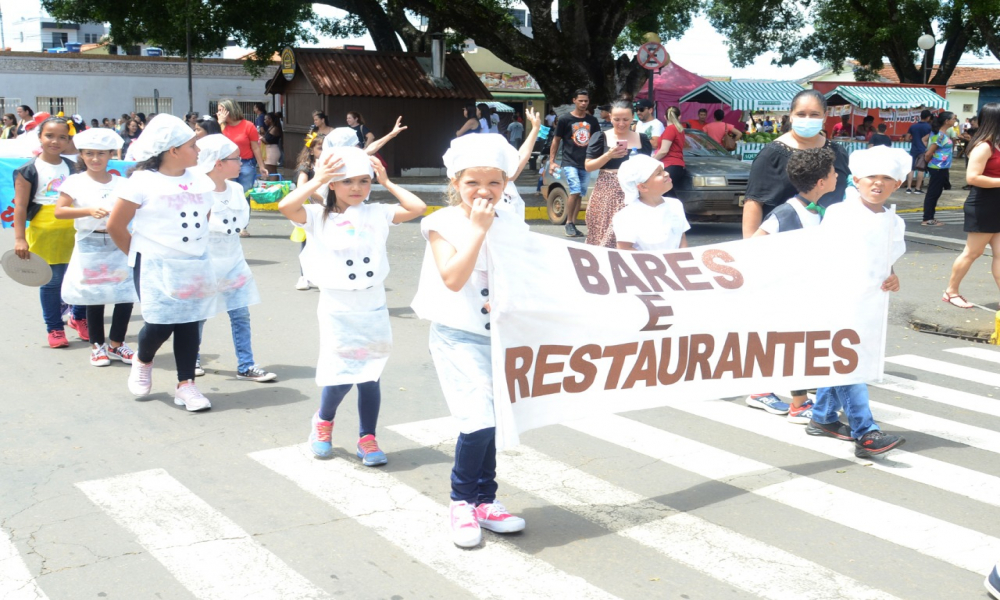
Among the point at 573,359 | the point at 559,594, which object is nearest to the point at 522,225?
the point at 573,359

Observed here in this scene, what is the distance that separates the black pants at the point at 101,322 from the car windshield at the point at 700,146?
10.6 metres

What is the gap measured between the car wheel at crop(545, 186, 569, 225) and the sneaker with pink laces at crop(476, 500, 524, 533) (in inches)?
465

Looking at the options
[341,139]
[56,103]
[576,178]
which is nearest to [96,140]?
[341,139]

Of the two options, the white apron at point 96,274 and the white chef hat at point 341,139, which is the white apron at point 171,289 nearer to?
the white apron at point 96,274

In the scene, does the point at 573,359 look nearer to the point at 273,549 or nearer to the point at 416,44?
the point at 273,549

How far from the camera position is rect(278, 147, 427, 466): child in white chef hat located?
17.3ft

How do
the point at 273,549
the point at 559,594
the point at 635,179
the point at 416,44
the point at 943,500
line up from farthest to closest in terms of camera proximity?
the point at 416,44 → the point at 635,179 → the point at 943,500 → the point at 273,549 → the point at 559,594

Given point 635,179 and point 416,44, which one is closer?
point 635,179

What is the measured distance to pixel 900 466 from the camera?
5551 mm

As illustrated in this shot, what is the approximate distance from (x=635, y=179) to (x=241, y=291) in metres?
2.82

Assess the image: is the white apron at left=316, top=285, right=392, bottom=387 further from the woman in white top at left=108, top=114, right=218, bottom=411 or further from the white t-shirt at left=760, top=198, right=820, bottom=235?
the white t-shirt at left=760, top=198, right=820, bottom=235

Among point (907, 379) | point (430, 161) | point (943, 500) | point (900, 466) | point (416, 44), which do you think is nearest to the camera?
point (943, 500)

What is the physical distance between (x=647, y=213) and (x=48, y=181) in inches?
185

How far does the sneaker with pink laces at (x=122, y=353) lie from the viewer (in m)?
7.65
